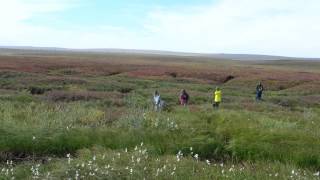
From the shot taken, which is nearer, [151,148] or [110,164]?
[110,164]

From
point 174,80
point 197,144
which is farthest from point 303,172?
point 174,80

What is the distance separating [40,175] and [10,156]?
3600mm

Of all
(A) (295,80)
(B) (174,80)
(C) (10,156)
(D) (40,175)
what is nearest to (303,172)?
(D) (40,175)

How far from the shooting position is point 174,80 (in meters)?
61.2

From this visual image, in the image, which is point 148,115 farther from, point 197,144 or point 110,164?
point 110,164

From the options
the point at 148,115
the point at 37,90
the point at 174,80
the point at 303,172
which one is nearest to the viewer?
the point at 303,172

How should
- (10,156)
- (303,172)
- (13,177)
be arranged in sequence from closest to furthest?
1. (13,177)
2. (303,172)
3. (10,156)

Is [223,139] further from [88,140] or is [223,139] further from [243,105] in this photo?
[243,105]

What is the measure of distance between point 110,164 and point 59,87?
3191 cm

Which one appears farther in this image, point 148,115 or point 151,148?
point 148,115

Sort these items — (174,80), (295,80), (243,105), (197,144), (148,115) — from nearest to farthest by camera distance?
(197,144) → (148,115) → (243,105) → (174,80) → (295,80)

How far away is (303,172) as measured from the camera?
1227cm

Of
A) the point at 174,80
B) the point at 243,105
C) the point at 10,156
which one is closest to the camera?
the point at 10,156

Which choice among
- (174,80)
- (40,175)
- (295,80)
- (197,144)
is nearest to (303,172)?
(197,144)
